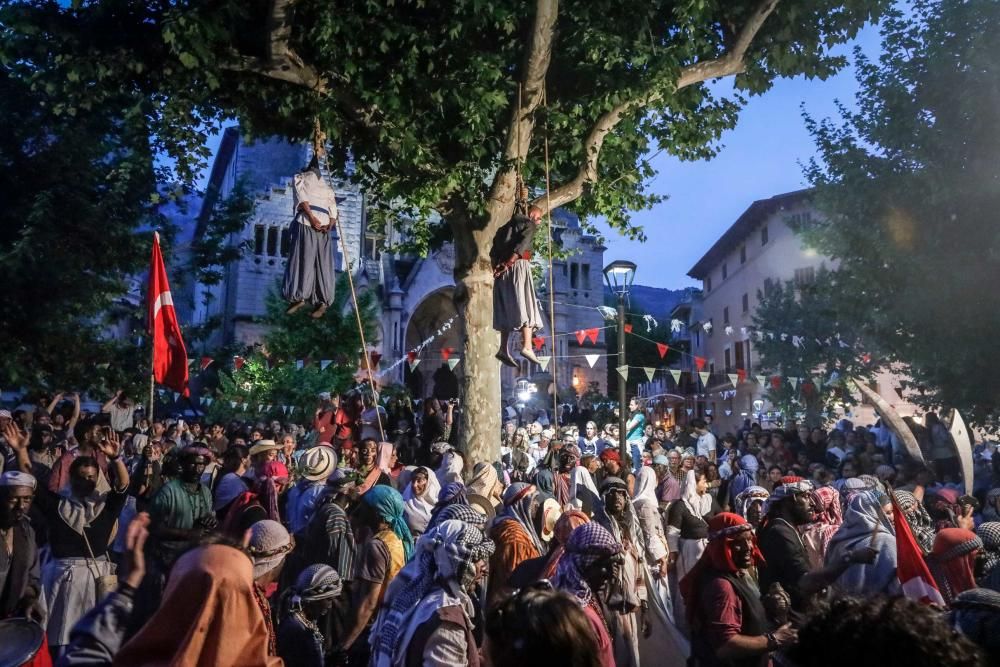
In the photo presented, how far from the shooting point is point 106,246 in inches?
590

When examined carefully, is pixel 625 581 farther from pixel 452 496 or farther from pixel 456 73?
pixel 456 73

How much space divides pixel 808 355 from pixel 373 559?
90.3 ft

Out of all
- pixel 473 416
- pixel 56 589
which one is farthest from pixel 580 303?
pixel 56 589

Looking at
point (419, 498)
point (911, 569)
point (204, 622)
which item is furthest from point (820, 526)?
point (204, 622)

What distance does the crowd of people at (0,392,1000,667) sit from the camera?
2.68m

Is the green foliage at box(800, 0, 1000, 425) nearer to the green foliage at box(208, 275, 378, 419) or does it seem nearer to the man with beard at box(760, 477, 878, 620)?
the man with beard at box(760, 477, 878, 620)

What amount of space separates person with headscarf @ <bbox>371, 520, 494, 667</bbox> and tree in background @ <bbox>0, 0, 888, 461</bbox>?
5.04 metres

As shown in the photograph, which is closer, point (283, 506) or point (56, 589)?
point (56, 589)

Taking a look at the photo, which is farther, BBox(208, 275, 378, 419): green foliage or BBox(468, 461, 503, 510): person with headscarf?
BBox(208, 275, 378, 419): green foliage

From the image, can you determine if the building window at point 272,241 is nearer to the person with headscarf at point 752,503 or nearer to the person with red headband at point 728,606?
the person with headscarf at point 752,503

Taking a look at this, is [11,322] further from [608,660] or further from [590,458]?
[608,660]

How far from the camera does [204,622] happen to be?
2676mm

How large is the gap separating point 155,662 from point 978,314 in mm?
15103

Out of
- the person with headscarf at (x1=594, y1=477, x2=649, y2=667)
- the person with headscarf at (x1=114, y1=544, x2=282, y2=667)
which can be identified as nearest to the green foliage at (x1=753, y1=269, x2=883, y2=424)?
the person with headscarf at (x1=594, y1=477, x2=649, y2=667)
